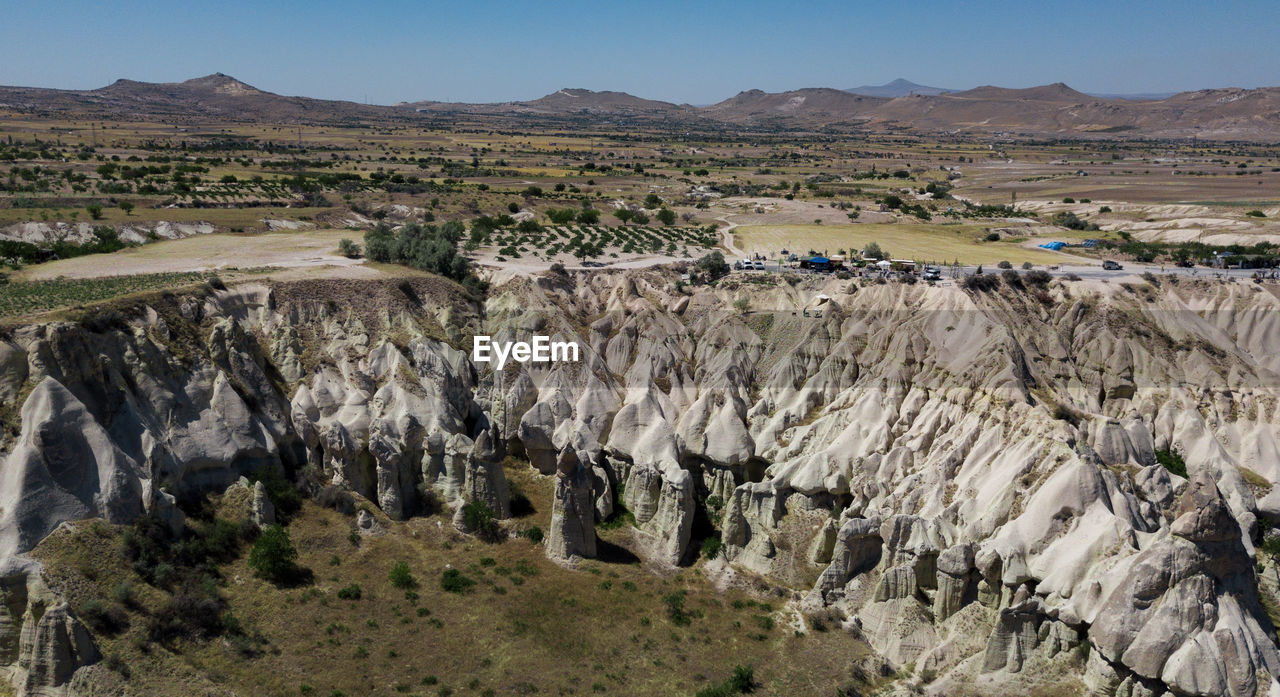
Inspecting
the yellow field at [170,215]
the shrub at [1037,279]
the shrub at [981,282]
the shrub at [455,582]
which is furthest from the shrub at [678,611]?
the yellow field at [170,215]

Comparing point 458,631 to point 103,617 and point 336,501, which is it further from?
point 103,617

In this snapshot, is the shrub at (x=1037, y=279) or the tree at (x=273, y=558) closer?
the tree at (x=273, y=558)

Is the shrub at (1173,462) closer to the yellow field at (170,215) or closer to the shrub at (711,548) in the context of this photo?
the shrub at (711,548)

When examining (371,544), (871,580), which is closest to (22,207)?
(371,544)

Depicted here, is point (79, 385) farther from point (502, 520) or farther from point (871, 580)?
point (871, 580)

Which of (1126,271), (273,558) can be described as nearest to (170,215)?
(273,558)
